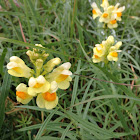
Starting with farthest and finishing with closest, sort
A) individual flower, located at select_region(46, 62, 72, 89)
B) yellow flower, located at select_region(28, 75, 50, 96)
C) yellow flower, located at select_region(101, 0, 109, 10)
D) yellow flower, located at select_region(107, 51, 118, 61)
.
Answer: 1. yellow flower, located at select_region(101, 0, 109, 10)
2. yellow flower, located at select_region(107, 51, 118, 61)
3. individual flower, located at select_region(46, 62, 72, 89)
4. yellow flower, located at select_region(28, 75, 50, 96)

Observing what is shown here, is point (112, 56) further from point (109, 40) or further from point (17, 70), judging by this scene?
point (17, 70)

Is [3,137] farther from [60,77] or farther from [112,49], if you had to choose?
[112,49]

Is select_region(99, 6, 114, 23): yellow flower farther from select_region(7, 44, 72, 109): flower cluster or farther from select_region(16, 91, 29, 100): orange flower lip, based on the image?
select_region(16, 91, 29, 100): orange flower lip

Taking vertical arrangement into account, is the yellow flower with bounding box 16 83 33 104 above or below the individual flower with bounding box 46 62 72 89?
below

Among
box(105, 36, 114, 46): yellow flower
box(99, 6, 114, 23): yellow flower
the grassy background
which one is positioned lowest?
the grassy background

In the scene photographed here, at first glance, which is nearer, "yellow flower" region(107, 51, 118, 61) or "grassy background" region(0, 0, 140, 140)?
"grassy background" region(0, 0, 140, 140)

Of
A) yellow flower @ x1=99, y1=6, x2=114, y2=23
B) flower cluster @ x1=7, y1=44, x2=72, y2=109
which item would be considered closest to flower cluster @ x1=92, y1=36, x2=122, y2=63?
yellow flower @ x1=99, y1=6, x2=114, y2=23

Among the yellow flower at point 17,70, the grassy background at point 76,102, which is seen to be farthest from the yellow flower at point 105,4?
the yellow flower at point 17,70

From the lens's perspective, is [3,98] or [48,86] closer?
[48,86]

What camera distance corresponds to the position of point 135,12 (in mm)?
3510

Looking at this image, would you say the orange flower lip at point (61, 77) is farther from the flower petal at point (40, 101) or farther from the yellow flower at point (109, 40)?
the yellow flower at point (109, 40)

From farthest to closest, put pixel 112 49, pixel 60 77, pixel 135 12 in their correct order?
pixel 135 12
pixel 112 49
pixel 60 77

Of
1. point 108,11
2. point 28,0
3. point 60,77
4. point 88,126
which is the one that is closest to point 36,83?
point 60,77

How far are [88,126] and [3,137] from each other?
0.92 meters
